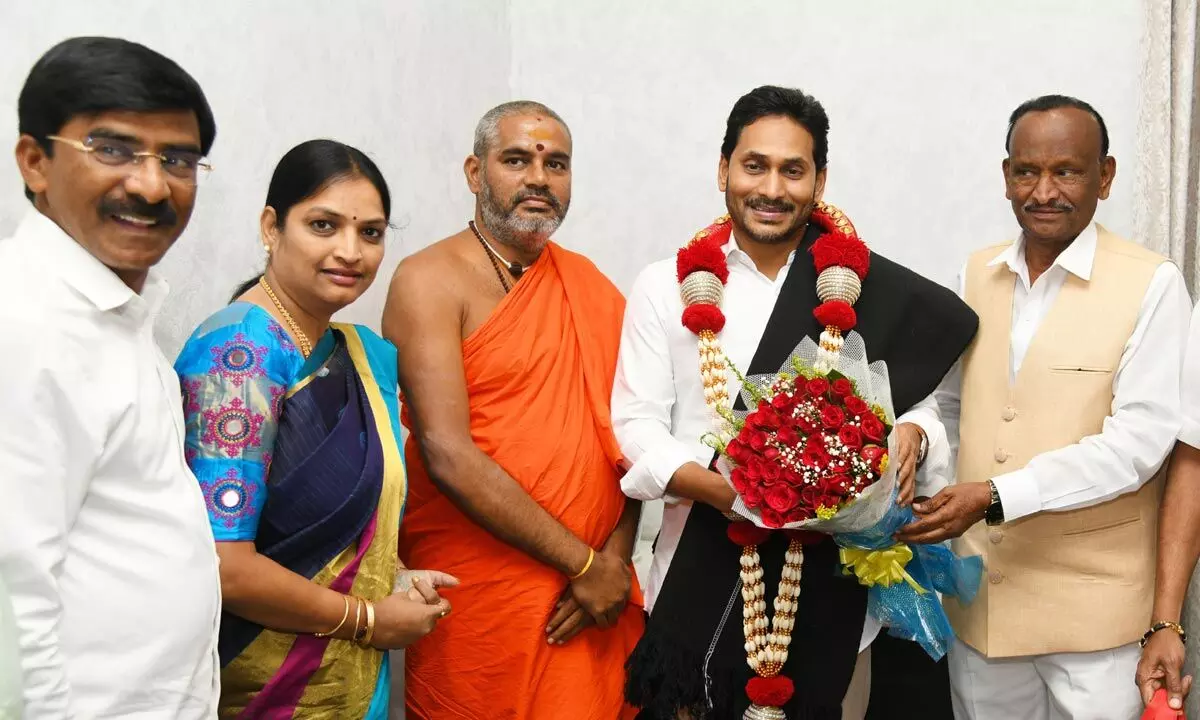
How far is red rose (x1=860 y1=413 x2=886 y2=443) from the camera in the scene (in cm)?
199

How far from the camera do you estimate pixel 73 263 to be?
58.2 inches

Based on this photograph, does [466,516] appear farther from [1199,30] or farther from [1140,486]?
[1199,30]

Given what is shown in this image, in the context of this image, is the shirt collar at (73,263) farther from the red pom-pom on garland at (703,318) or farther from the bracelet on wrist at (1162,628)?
the bracelet on wrist at (1162,628)

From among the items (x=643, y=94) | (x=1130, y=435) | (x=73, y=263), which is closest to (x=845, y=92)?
(x=643, y=94)

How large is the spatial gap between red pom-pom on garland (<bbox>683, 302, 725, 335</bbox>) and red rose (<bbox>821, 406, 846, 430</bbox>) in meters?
0.48

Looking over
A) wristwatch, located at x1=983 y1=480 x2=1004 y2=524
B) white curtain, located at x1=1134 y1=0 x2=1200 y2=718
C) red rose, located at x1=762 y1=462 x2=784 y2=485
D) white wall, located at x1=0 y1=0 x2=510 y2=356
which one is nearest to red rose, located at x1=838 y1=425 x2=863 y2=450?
red rose, located at x1=762 y1=462 x2=784 y2=485

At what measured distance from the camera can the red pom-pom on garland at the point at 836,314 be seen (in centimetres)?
240

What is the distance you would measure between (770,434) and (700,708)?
77 centimetres

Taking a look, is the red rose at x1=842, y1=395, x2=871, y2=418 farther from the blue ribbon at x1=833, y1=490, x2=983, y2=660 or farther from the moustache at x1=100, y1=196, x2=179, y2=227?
the moustache at x1=100, y1=196, x2=179, y2=227

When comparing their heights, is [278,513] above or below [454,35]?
below

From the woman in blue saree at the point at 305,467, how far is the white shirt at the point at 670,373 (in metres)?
0.59

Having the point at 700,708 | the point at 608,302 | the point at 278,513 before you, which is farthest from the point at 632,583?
the point at 278,513

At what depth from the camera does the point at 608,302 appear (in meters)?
2.86

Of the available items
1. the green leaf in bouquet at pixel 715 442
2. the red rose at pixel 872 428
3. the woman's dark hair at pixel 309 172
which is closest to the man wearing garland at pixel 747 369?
the green leaf in bouquet at pixel 715 442
